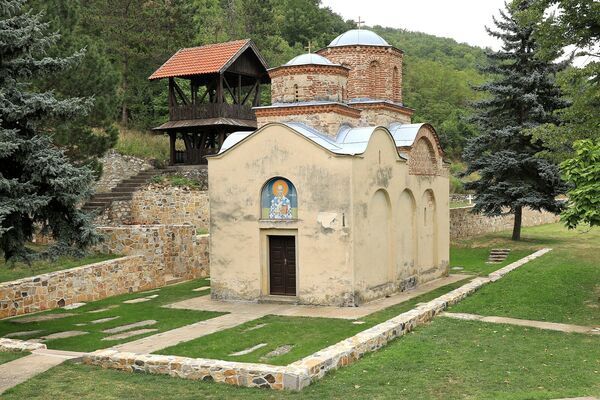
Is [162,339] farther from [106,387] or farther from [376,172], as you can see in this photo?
[376,172]

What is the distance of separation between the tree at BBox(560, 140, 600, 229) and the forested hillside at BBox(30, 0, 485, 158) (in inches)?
591

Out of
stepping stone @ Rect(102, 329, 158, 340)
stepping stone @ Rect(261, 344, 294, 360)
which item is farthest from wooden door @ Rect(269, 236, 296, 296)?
stepping stone @ Rect(261, 344, 294, 360)

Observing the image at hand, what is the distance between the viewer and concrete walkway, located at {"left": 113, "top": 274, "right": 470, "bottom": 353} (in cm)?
1330

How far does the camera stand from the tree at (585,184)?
537 inches

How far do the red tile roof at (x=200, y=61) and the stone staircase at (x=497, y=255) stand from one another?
49.1ft

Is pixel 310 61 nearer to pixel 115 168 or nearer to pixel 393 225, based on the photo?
pixel 393 225

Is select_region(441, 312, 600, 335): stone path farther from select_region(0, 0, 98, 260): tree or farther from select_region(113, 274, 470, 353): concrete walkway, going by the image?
select_region(0, 0, 98, 260): tree

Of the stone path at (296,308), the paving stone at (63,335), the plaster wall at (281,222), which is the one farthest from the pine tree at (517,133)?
the paving stone at (63,335)

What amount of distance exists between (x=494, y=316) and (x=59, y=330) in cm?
1005

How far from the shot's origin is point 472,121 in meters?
31.1

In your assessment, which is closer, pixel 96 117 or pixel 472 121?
pixel 96 117

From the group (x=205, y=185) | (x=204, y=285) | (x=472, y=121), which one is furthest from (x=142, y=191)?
(x=472, y=121)

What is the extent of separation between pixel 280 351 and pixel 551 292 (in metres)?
9.21

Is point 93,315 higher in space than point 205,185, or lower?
lower
